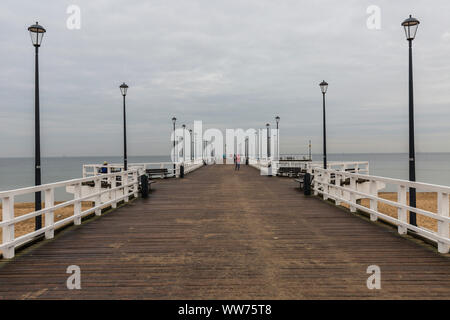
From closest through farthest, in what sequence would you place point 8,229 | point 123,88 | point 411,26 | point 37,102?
point 8,229 < point 411,26 < point 37,102 < point 123,88

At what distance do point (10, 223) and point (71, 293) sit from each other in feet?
7.39

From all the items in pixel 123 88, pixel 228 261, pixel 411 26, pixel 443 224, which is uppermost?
pixel 123 88

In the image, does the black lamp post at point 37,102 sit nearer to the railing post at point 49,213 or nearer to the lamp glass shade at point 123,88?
the railing post at point 49,213

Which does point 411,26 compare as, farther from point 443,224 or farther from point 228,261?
point 228,261

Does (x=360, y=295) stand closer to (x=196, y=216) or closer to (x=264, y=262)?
(x=264, y=262)

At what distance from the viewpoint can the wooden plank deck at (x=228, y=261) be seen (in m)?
4.23

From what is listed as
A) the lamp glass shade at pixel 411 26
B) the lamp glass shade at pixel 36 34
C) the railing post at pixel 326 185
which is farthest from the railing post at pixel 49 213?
the lamp glass shade at pixel 411 26

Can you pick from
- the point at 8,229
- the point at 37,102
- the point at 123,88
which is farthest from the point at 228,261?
the point at 123,88

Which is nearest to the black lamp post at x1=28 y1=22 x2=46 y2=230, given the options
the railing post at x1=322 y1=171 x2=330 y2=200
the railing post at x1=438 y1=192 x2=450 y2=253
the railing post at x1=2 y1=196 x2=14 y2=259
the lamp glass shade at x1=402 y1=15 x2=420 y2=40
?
the railing post at x1=2 y1=196 x2=14 y2=259

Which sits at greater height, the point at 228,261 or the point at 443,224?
the point at 443,224

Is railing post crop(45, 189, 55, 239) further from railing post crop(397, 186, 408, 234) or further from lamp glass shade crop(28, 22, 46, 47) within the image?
railing post crop(397, 186, 408, 234)

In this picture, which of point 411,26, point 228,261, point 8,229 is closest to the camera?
point 228,261

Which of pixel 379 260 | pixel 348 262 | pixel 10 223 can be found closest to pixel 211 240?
pixel 348 262

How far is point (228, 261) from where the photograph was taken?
536 centimetres
